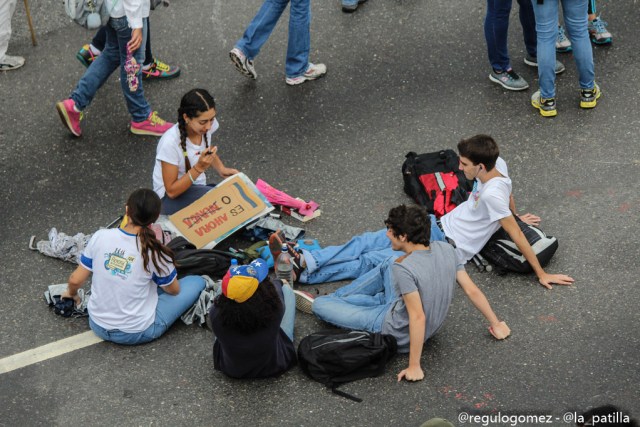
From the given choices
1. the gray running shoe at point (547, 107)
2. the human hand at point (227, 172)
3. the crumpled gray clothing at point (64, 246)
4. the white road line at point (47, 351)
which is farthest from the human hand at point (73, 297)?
the gray running shoe at point (547, 107)

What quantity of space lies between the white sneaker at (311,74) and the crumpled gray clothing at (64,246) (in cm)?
268

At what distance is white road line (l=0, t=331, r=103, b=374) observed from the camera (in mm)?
6488

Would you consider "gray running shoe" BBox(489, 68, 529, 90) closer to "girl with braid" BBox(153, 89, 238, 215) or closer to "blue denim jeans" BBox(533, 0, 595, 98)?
"blue denim jeans" BBox(533, 0, 595, 98)

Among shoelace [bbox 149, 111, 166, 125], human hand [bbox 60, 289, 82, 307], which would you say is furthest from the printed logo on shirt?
shoelace [bbox 149, 111, 166, 125]

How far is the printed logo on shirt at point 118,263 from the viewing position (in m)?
6.30

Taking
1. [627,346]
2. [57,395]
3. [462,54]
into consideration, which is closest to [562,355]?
[627,346]

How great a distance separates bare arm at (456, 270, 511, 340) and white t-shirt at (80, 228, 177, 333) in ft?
6.32

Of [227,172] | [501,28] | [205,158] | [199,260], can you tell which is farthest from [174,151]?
[501,28]

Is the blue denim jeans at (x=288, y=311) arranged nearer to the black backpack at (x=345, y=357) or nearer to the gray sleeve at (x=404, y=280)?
the black backpack at (x=345, y=357)

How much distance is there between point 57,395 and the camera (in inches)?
246

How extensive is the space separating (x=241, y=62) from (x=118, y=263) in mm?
3166

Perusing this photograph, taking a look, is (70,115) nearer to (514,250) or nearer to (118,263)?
(118,263)

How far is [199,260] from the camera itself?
7.02m

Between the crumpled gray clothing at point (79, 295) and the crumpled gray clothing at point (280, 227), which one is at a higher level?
the crumpled gray clothing at point (280, 227)
